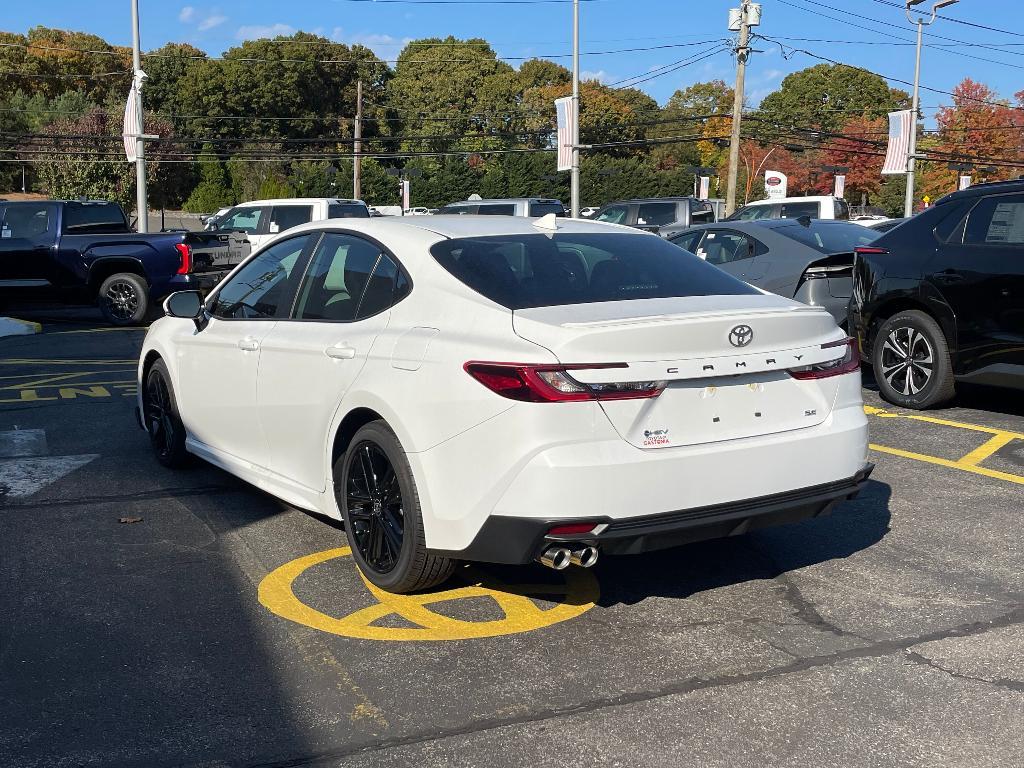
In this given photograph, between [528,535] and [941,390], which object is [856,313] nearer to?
[941,390]

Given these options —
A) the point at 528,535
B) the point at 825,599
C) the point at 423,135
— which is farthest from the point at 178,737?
the point at 423,135

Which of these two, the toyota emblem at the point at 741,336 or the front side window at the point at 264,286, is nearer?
the toyota emblem at the point at 741,336

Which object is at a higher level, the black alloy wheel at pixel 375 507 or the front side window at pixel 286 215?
the front side window at pixel 286 215

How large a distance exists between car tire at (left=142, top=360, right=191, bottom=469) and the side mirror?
512mm

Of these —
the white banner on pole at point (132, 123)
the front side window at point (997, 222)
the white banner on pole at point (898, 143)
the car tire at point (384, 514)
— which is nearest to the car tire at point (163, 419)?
the car tire at point (384, 514)

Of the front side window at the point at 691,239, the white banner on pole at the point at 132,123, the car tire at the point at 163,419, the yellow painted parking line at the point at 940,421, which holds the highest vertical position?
the white banner on pole at the point at 132,123

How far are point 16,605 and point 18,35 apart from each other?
9264 centimetres

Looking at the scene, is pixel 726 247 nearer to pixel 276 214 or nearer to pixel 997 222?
pixel 997 222

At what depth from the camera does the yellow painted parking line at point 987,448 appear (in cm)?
700

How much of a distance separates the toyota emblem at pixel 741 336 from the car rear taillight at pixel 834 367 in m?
0.26

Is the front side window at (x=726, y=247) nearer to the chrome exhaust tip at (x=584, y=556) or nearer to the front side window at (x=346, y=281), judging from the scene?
the front side window at (x=346, y=281)

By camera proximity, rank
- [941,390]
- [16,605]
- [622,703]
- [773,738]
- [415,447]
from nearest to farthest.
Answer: [773,738], [622,703], [415,447], [16,605], [941,390]

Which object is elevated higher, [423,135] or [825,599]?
[423,135]

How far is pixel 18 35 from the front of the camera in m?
85.2
